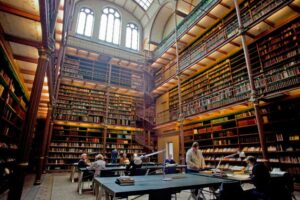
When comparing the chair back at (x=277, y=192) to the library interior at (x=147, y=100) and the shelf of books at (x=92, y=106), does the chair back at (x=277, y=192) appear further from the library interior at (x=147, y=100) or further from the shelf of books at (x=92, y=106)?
the shelf of books at (x=92, y=106)

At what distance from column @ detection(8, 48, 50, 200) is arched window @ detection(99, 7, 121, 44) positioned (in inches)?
416

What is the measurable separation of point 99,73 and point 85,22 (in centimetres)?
396

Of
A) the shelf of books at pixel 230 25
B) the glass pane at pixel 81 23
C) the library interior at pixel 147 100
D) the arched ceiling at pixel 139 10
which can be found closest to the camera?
the library interior at pixel 147 100

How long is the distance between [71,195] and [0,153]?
6.50 ft

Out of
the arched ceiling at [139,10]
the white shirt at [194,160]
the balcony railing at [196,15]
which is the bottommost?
the white shirt at [194,160]

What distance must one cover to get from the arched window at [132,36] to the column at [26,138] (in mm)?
11396

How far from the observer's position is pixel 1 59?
3443mm

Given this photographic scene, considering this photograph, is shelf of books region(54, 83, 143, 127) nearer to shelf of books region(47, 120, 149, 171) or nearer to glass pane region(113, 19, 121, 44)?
shelf of books region(47, 120, 149, 171)

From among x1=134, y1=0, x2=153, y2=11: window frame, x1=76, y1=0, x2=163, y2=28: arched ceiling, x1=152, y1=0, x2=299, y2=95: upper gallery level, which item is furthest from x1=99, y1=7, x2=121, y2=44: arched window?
x1=152, y1=0, x2=299, y2=95: upper gallery level

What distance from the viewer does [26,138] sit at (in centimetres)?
244

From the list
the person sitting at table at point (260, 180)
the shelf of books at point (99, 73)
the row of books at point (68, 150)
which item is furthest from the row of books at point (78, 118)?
the person sitting at table at point (260, 180)

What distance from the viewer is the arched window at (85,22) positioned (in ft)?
38.9

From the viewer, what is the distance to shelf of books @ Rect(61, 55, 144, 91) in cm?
1037

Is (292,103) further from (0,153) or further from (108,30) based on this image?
(108,30)
